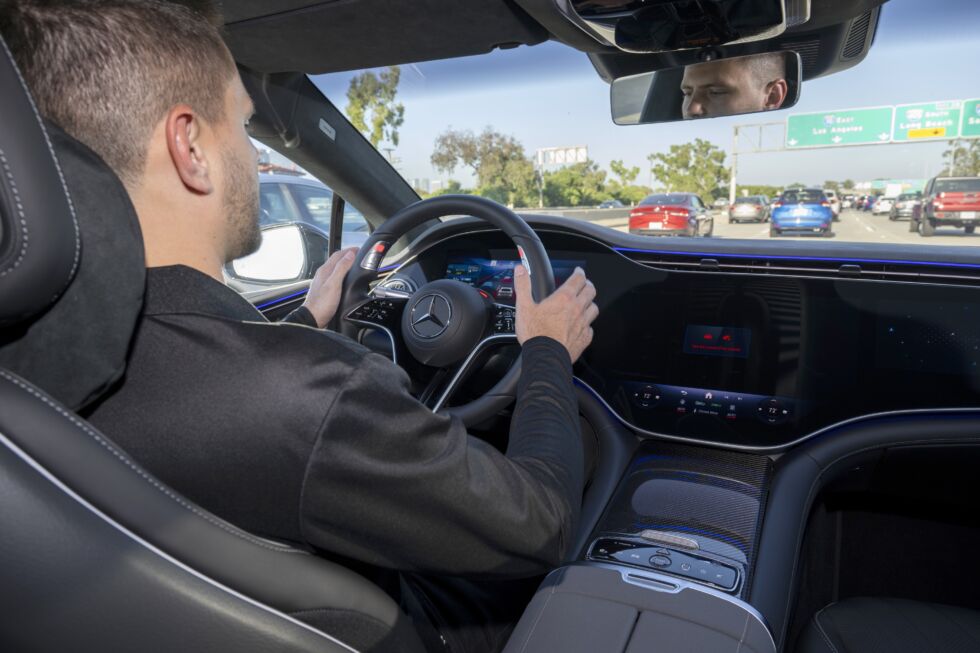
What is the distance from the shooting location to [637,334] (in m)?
2.72

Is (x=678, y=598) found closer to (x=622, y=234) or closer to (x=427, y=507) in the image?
(x=427, y=507)

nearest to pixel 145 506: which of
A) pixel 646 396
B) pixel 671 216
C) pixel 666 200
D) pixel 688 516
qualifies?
pixel 688 516

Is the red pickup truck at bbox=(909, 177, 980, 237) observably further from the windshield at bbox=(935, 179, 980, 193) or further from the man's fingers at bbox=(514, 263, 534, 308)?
the man's fingers at bbox=(514, 263, 534, 308)

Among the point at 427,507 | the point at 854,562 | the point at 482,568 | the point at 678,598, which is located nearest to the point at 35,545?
the point at 427,507

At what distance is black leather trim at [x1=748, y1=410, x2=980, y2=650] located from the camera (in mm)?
2062

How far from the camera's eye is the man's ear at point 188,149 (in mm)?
1050

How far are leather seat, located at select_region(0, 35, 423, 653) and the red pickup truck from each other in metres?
4.47

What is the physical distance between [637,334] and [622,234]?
0.42 metres

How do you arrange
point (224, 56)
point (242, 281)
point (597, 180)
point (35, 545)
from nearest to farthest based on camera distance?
point (35, 545), point (224, 56), point (242, 281), point (597, 180)

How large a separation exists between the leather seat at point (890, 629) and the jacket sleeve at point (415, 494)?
1071mm

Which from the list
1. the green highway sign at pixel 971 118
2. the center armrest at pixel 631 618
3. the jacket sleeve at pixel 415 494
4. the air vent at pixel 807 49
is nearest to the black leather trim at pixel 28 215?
the jacket sleeve at pixel 415 494

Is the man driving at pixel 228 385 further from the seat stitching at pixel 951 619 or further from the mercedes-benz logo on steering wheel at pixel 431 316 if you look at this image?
the seat stitching at pixel 951 619

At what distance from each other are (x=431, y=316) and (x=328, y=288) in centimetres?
35

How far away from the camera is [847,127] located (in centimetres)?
606
